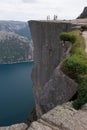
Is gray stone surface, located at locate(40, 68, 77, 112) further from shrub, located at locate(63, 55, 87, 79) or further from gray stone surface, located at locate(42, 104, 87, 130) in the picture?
gray stone surface, located at locate(42, 104, 87, 130)

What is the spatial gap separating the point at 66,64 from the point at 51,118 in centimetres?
387

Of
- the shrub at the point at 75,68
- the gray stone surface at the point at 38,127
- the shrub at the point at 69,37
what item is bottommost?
the gray stone surface at the point at 38,127

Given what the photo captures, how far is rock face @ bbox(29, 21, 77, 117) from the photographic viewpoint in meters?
12.0

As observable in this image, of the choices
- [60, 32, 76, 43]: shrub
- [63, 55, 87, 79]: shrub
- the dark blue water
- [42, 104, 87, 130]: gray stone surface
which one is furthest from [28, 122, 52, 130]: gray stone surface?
the dark blue water

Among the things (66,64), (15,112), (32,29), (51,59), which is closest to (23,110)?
(15,112)

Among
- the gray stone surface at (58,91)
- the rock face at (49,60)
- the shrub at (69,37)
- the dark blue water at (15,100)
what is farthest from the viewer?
the dark blue water at (15,100)

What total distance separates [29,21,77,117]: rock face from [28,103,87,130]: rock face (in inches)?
78.4

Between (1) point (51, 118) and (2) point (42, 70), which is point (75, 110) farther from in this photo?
(2) point (42, 70)

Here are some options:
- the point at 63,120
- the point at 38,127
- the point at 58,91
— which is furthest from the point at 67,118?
the point at 58,91

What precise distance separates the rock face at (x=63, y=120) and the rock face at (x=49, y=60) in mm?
1991

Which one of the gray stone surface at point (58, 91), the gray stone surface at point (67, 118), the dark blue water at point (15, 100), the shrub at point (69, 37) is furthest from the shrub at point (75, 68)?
the dark blue water at point (15, 100)

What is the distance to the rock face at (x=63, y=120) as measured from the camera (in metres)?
8.52

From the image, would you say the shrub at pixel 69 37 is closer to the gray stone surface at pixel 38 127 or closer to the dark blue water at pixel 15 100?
the gray stone surface at pixel 38 127

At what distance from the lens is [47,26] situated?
30.5 meters
